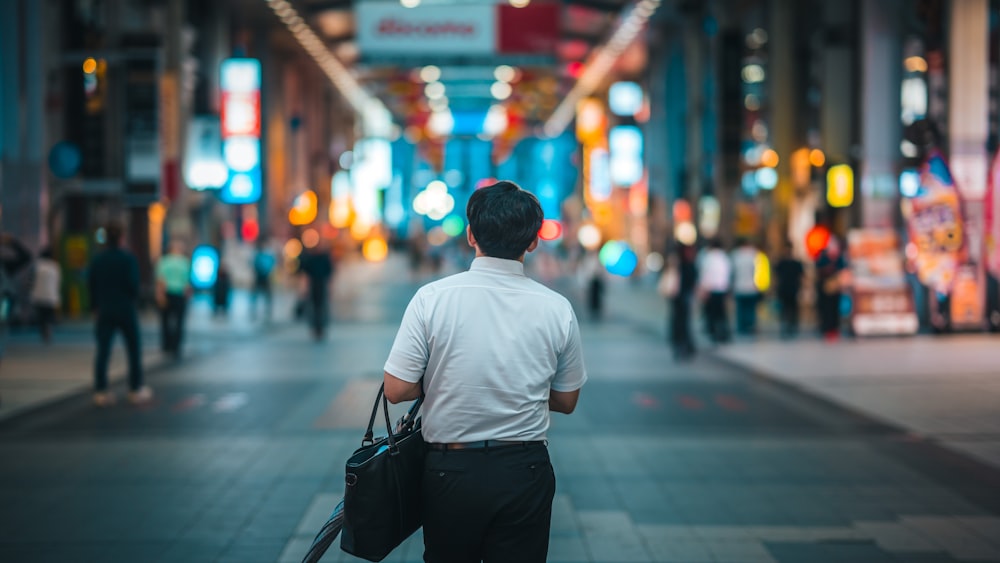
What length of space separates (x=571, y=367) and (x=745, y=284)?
→ 19.3 metres

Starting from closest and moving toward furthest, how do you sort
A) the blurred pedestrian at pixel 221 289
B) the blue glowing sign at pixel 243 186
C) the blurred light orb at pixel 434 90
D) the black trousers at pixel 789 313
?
the black trousers at pixel 789 313 < the blurred pedestrian at pixel 221 289 < the blue glowing sign at pixel 243 186 < the blurred light orb at pixel 434 90

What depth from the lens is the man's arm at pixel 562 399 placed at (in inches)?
158

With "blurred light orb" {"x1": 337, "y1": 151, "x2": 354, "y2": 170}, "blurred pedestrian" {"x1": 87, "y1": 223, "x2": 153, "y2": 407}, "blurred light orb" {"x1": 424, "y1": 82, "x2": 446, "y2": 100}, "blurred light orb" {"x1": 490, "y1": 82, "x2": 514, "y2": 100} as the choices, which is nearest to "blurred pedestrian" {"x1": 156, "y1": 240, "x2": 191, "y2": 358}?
"blurred pedestrian" {"x1": 87, "y1": 223, "x2": 153, "y2": 407}

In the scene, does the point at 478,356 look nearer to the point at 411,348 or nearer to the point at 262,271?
the point at 411,348

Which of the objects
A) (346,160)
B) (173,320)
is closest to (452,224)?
(346,160)

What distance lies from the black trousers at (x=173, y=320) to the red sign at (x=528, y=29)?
2055 cm

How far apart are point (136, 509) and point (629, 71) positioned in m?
52.2

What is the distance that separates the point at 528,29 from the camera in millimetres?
38031

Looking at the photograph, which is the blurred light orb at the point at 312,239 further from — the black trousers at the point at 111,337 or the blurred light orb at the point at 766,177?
the blurred light orb at the point at 766,177

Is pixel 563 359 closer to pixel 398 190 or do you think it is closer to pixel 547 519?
pixel 547 519

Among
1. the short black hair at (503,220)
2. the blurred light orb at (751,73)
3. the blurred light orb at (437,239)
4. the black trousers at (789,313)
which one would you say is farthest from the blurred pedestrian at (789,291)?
the blurred light orb at (437,239)

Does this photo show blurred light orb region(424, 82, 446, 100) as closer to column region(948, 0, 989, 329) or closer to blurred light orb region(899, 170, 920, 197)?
blurred light orb region(899, 170, 920, 197)

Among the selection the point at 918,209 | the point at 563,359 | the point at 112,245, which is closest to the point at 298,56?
the point at 918,209

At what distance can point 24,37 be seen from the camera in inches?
971
